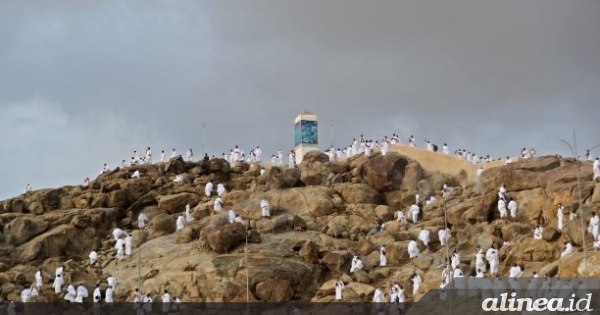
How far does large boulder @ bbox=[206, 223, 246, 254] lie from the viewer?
4419 cm

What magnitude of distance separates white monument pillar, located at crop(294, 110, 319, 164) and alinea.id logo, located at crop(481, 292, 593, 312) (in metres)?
34.2

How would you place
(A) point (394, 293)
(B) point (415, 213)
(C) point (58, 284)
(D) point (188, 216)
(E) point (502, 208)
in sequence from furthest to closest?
(D) point (188, 216) → (B) point (415, 213) → (E) point (502, 208) → (C) point (58, 284) → (A) point (394, 293)

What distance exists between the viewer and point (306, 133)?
66688mm

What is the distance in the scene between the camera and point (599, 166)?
146ft

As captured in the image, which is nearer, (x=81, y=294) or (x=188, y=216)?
(x=81, y=294)

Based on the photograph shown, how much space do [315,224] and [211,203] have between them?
7593mm

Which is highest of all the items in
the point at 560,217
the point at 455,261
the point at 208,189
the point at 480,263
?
the point at 208,189

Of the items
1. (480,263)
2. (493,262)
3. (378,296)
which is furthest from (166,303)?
(493,262)

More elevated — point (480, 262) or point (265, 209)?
point (265, 209)

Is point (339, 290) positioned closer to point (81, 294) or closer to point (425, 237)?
point (425, 237)

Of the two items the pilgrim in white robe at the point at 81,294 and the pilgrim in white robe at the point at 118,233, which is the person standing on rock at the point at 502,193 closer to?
the pilgrim in white robe at the point at 118,233

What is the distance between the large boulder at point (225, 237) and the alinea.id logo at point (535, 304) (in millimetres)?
15754

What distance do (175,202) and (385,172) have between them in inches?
536

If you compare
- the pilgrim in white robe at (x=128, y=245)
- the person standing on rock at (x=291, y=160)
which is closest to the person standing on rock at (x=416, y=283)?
the pilgrim in white robe at (x=128, y=245)
